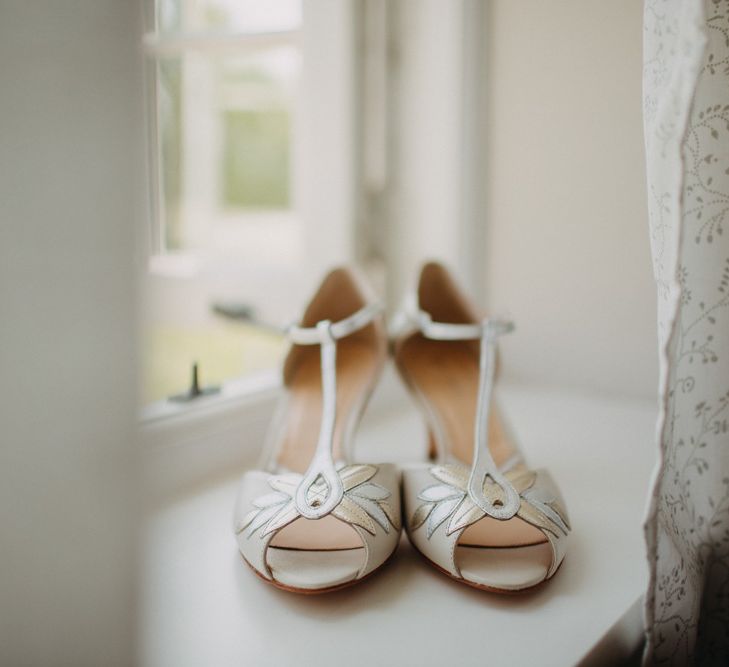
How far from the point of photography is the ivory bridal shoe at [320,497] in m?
0.59

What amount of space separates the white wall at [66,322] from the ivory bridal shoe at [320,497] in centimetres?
21

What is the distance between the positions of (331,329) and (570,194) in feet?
2.15

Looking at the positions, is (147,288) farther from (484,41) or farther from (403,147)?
(484,41)

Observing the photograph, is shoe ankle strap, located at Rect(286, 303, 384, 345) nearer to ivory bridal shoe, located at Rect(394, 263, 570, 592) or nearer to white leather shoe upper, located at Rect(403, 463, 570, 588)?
ivory bridal shoe, located at Rect(394, 263, 570, 592)

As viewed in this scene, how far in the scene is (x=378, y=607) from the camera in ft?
1.93

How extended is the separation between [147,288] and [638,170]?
975 mm

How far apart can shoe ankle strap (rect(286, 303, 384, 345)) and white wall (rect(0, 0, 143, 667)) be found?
0.40m

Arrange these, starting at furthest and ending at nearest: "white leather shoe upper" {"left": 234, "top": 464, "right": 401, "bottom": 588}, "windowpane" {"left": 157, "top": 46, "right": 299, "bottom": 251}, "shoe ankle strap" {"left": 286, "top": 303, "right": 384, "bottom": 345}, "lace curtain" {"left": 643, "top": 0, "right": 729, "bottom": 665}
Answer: "windowpane" {"left": 157, "top": 46, "right": 299, "bottom": 251}, "shoe ankle strap" {"left": 286, "top": 303, "right": 384, "bottom": 345}, "white leather shoe upper" {"left": 234, "top": 464, "right": 401, "bottom": 588}, "lace curtain" {"left": 643, "top": 0, "right": 729, "bottom": 665}

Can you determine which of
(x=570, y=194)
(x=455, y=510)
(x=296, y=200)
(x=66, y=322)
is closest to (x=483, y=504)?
(x=455, y=510)

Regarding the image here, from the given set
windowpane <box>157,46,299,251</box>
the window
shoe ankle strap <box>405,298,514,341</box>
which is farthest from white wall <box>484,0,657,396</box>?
windowpane <box>157,46,299,251</box>

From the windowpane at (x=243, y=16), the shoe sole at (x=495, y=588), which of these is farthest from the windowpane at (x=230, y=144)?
the shoe sole at (x=495, y=588)

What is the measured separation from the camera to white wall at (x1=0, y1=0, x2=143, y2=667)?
37 cm

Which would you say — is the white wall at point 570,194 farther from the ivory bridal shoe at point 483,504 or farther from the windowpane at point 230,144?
the windowpane at point 230,144

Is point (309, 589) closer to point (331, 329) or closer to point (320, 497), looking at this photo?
point (320, 497)
